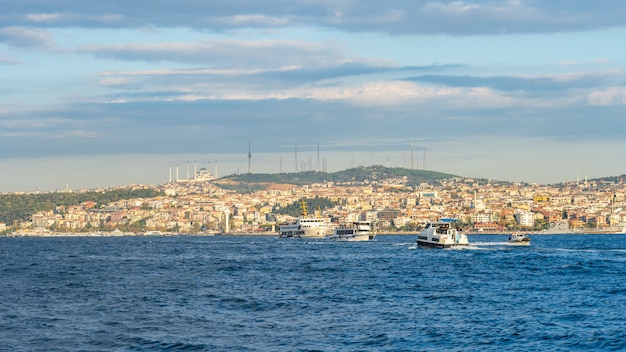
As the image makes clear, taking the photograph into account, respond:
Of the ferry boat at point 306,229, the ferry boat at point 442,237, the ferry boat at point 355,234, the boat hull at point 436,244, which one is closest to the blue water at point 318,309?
the boat hull at point 436,244

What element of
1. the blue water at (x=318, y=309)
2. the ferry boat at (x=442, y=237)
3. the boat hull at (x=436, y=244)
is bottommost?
the blue water at (x=318, y=309)

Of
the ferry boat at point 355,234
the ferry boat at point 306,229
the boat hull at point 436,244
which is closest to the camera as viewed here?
the boat hull at point 436,244

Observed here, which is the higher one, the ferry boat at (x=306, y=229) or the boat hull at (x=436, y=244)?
the ferry boat at (x=306, y=229)

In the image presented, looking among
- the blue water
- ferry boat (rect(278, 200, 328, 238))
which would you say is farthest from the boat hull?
ferry boat (rect(278, 200, 328, 238))

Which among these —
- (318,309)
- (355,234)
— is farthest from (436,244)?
(318,309)

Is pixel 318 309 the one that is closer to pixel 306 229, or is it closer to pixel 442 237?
pixel 442 237

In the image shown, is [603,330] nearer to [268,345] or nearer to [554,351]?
[554,351]

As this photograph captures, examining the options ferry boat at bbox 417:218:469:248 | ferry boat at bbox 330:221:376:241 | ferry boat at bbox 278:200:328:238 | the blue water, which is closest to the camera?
the blue water

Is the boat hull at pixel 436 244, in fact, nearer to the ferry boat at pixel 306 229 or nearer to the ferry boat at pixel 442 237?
the ferry boat at pixel 442 237

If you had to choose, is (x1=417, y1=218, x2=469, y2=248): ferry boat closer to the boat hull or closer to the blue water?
the boat hull
